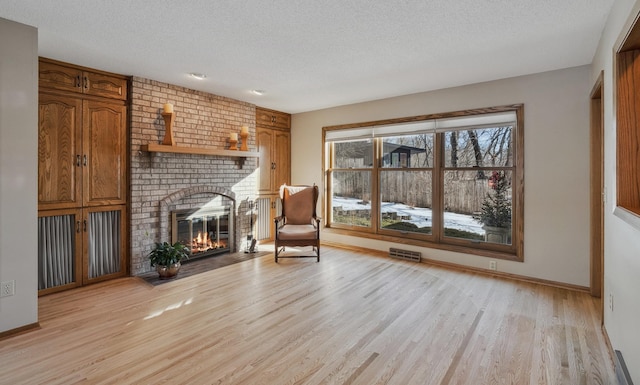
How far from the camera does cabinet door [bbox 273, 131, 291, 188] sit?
5902 mm

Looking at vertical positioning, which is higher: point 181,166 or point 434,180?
point 181,166

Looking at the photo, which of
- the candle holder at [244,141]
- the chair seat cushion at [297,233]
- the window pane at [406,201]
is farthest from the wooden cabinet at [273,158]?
the window pane at [406,201]

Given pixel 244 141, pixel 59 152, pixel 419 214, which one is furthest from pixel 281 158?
pixel 59 152

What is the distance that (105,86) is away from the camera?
3.69 metres

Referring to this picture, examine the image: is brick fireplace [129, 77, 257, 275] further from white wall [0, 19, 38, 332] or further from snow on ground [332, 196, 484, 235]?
snow on ground [332, 196, 484, 235]

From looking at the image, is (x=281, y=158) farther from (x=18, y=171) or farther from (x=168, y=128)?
(x=18, y=171)

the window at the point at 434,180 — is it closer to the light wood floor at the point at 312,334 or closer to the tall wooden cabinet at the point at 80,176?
the light wood floor at the point at 312,334

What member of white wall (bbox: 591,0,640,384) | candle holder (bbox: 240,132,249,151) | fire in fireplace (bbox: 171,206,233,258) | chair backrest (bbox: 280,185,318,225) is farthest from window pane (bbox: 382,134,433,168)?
fire in fireplace (bbox: 171,206,233,258)

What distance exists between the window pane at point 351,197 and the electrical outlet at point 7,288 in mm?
4199

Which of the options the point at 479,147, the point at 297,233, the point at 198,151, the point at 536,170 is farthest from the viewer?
the point at 297,233

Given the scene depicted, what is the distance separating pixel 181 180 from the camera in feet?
14.3

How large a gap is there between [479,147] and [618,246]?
2292 millimetres

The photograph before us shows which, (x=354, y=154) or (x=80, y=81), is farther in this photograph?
(x=354, y=154)

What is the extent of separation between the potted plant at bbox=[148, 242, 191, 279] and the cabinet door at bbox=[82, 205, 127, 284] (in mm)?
417
